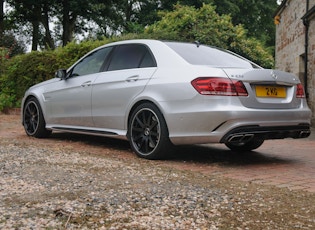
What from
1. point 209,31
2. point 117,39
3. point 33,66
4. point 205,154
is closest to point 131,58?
point 205,154

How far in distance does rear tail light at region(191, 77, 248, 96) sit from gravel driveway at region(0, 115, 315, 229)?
92cm

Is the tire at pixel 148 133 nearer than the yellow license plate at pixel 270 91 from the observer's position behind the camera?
No

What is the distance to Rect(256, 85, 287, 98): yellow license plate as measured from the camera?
4.84m

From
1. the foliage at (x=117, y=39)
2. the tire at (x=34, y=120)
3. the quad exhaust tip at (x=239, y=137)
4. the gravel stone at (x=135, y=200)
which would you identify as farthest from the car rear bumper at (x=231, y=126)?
the foliage at (x=117, y=39)

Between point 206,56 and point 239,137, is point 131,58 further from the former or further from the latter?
point 239,137

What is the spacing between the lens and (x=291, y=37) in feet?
44.7

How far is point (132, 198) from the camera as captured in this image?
3.18m

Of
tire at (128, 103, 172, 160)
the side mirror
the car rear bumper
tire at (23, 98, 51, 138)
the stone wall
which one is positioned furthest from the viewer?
the stone wall

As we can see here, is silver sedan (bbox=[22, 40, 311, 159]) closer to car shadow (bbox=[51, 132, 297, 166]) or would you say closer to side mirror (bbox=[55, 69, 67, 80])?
car shadow (bbox=[51, 132, 297, 166])

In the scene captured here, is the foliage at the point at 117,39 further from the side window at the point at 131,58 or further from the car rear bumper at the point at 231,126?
the car rear bumper at the point at 231,126

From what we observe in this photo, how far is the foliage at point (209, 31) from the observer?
15547mm

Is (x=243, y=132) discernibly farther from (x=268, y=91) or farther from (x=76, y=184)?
(x=76, y=184)

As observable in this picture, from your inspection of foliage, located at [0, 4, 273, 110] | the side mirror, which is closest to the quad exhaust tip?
the side mirror

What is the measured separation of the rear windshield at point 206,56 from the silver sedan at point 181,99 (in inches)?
0.5
